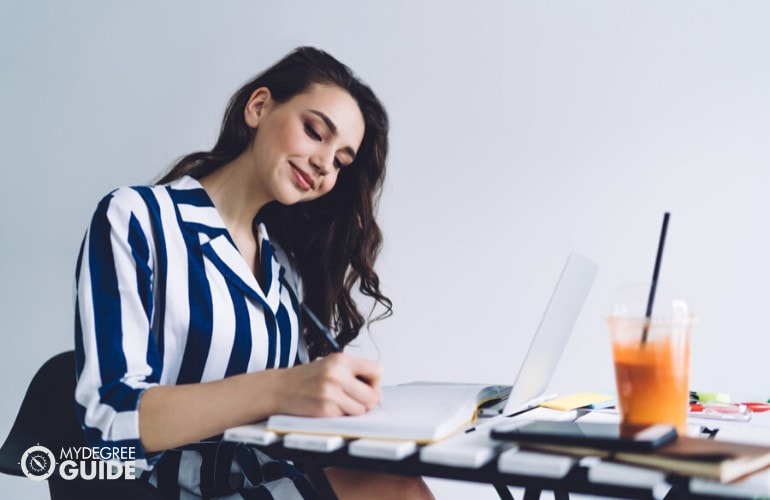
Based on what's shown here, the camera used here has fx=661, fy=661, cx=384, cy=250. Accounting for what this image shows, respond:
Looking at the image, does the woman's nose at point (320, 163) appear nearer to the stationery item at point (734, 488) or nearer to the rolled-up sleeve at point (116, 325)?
the rolled-up sleeve at point (116, 325)

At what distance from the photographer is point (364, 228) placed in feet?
5.52

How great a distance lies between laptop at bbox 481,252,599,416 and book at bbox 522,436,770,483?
0.69ft

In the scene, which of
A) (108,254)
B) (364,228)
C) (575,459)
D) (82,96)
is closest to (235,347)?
(108,254)

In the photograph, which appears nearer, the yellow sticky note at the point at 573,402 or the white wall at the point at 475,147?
the yellow sticky note at the point at 573,402

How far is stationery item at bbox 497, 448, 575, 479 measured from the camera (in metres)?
0.62

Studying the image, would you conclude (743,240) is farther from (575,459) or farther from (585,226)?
(575,459)

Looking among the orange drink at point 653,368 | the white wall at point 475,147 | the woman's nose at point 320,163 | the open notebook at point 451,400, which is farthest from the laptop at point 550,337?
the white wall at point 475,147

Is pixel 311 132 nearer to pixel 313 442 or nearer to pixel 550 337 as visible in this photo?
pixel 550 337

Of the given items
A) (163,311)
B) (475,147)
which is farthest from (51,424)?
(475,147)

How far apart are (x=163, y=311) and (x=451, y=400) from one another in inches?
20.6

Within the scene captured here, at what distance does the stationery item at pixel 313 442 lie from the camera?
0.72 m

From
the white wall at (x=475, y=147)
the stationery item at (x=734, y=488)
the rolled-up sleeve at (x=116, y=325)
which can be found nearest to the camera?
the stationery item at (x=734, y=488)

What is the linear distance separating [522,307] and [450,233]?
0.32 meters

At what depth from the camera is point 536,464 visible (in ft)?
2.06
